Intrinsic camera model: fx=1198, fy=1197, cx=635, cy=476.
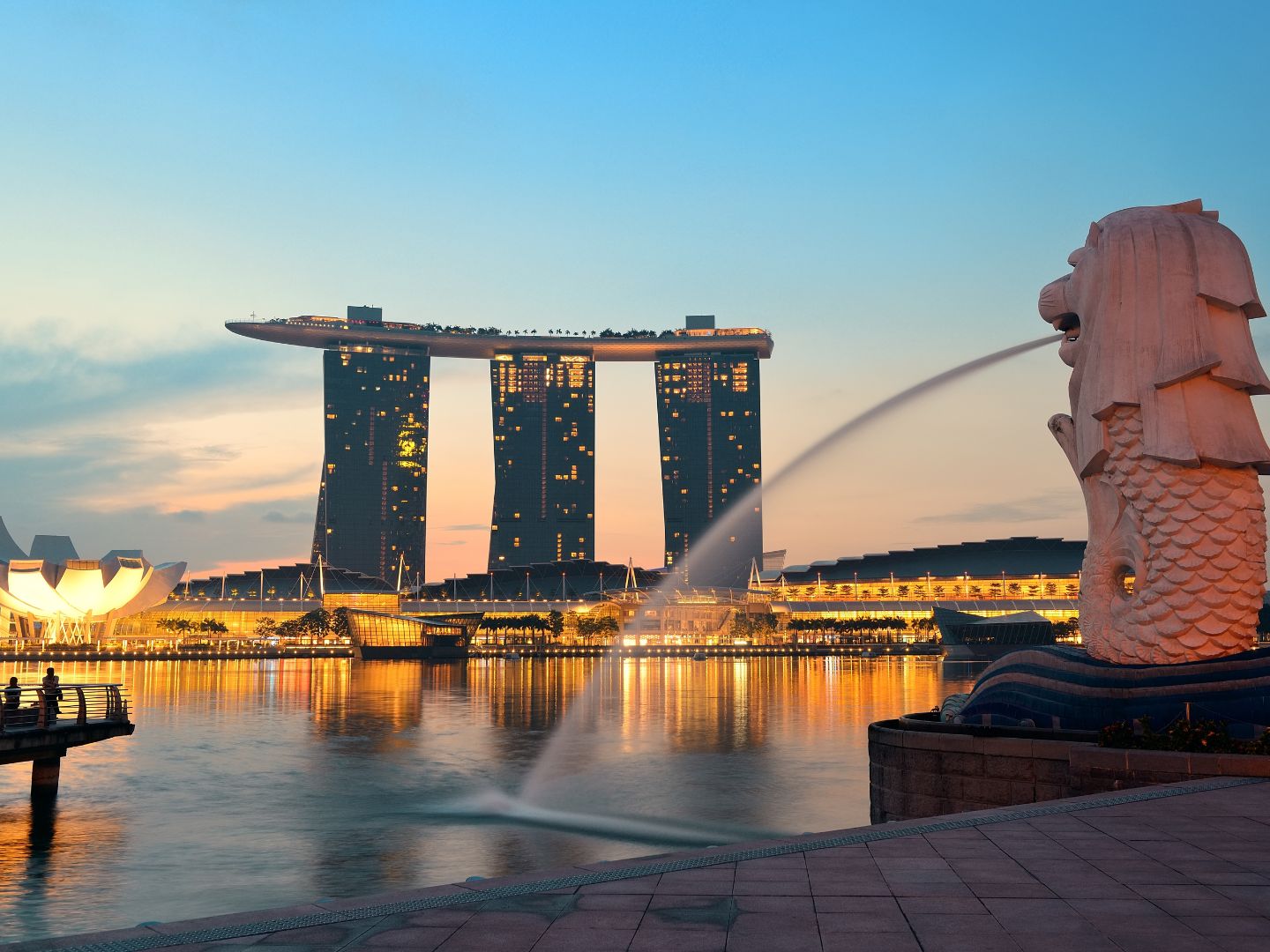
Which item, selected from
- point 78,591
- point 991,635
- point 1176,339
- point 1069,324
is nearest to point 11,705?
point 1069,324

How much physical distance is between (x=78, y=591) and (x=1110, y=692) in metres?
160

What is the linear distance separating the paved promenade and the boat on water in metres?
161

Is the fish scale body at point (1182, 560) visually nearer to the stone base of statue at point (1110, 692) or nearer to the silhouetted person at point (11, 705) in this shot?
the stone base of statue at point (1110, 692)

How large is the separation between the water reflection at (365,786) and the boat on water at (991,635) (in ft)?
285

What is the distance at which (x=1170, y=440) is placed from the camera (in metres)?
Answer: 27.3

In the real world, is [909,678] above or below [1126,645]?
below

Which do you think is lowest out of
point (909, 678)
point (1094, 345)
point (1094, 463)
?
point (909, 678)

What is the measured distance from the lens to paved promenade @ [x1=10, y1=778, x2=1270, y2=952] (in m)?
9.95

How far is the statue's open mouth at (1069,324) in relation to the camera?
3112 centimetres

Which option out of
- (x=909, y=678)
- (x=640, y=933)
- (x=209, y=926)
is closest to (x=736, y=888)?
(x=640, y=933)

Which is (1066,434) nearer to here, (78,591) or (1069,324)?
(1069,324)

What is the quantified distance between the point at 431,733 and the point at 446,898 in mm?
48176

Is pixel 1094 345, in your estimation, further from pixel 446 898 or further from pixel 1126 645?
pixel 446 898

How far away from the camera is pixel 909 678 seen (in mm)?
108688
